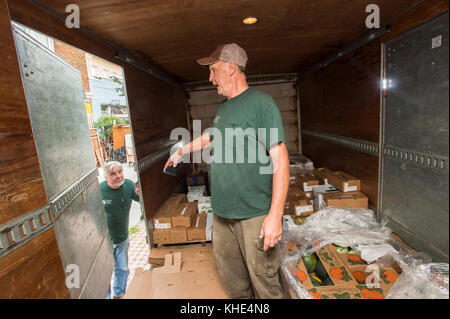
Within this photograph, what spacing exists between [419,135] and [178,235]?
9.19 ft

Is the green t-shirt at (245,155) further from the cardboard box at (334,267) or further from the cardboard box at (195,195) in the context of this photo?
the cardboard box at (195,195)

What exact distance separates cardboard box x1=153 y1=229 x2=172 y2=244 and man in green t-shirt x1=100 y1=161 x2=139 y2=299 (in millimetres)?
506

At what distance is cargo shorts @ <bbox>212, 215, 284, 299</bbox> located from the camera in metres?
1.59

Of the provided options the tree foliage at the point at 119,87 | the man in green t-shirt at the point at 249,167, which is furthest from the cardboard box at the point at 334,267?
the tree foliage at the point at 119,87

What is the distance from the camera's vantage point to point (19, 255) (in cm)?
118

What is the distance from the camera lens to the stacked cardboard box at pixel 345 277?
5.67 feet

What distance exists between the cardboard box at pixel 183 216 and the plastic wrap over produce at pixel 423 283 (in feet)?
7.19

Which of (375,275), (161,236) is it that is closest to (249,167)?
(375,275)

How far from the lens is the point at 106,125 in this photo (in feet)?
11.9

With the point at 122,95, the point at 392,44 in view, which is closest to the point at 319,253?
the point at 392,44

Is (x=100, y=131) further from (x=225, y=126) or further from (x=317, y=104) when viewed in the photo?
(x=317, y=104)

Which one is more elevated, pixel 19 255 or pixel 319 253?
pixel 19 255

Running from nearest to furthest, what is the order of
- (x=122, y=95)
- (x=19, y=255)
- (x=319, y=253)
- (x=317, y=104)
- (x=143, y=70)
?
(x=19, y=255), (x=319, y=253), (x=122, y=95), (x=143, y=70), (x=317, y=104)

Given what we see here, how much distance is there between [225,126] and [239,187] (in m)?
0.43
